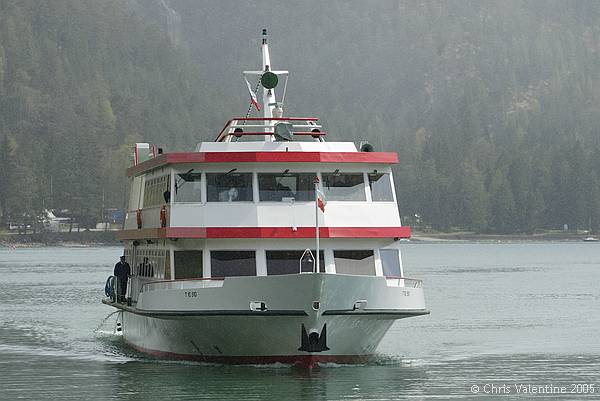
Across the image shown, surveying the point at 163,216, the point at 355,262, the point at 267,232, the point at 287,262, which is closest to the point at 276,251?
the point at 287,262

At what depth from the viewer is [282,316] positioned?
36812 millimetres

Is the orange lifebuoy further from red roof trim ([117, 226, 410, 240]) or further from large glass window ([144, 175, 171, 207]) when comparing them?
red roof trim ([117, 226, 410, 240])

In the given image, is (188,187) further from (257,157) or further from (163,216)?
(257,157)

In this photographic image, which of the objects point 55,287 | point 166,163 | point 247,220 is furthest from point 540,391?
point 55,287

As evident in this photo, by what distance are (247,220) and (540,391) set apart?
28.3 feet

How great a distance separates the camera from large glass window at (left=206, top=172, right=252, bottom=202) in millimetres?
39062

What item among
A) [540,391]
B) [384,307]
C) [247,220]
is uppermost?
[247,220]

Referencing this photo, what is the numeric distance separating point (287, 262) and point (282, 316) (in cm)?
221

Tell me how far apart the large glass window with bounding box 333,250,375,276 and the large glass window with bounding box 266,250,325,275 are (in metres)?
0.52

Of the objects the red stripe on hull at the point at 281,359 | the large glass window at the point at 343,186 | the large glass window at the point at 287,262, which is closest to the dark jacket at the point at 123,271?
the red stripe on hull at the point at 281,359

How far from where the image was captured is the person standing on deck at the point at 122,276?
4575 cm

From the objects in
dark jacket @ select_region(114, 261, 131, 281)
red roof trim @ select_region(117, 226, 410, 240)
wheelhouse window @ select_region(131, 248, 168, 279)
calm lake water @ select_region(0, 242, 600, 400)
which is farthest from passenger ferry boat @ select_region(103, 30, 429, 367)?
dark jacket @ select_region(114, 261, 131, 281)

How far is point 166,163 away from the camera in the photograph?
39469 mm

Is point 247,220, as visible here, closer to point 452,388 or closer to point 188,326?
point 188,326
